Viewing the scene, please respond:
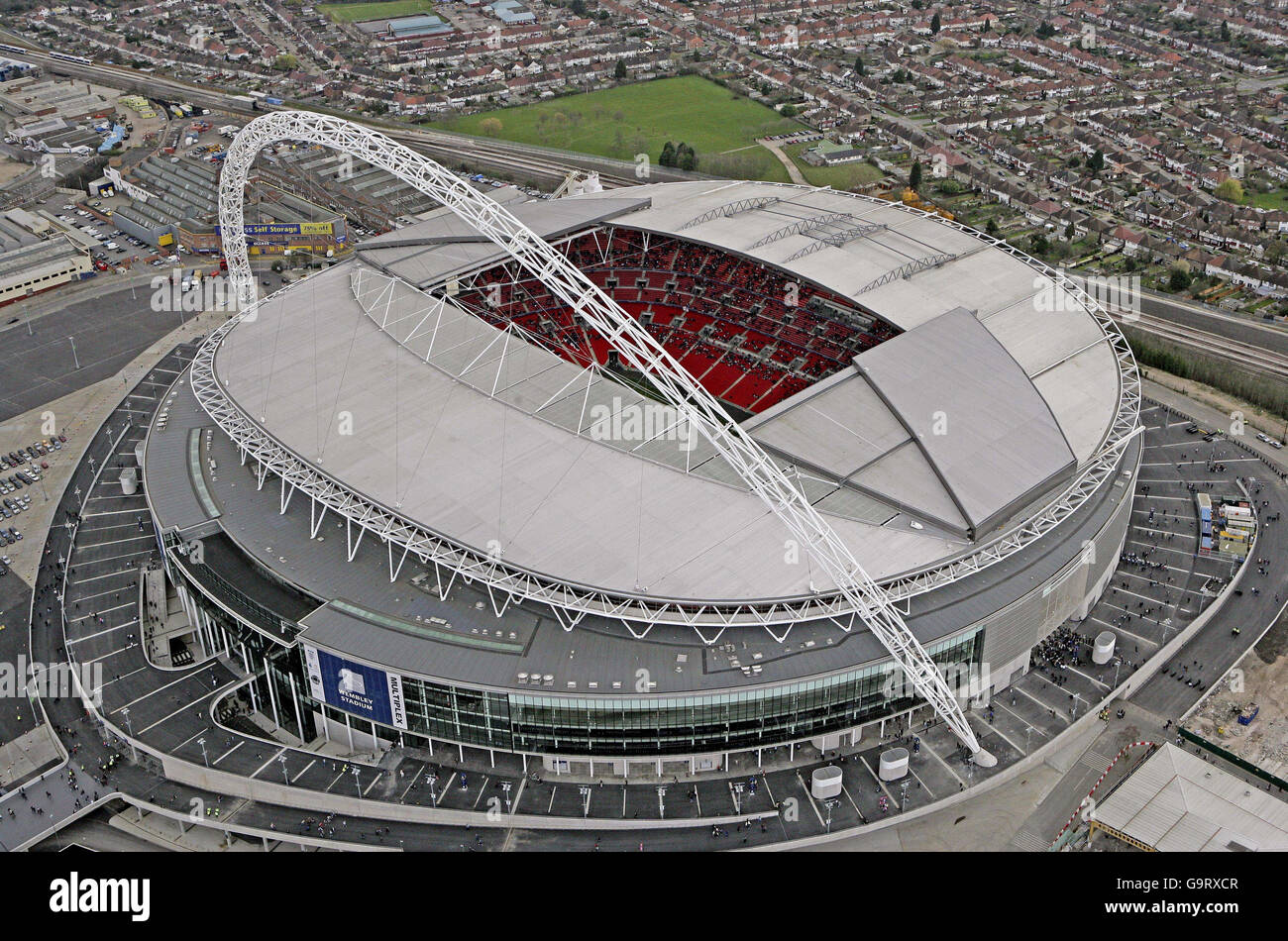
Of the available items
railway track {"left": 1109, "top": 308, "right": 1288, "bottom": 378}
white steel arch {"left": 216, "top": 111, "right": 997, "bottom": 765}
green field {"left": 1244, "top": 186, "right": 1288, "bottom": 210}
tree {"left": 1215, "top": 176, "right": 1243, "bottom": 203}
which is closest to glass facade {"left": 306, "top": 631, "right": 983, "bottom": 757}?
white steel arch {"left": 216, "top": 111, "right": 997, "bottom": 765}

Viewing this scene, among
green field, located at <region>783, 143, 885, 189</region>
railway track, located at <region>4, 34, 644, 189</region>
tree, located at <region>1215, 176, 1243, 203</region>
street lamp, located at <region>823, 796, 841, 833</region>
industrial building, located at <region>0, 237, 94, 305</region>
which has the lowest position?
industrial building, located at <region>0, 237, 94, 305</region>

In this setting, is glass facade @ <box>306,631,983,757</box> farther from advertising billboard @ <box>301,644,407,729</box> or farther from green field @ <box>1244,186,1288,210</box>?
green field @ <box>1244,186,1288,210</box>

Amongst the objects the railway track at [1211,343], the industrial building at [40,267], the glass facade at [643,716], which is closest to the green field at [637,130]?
the railway track at [1211,343]

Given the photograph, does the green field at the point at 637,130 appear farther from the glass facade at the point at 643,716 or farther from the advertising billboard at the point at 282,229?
the glass facade at the point at 643,716

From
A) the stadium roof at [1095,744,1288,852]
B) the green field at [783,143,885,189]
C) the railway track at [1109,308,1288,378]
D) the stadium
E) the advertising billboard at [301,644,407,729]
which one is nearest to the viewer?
the stadium roof at [1095,744,1288,852]

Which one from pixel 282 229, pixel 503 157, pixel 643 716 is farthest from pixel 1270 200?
pixel 643 716
